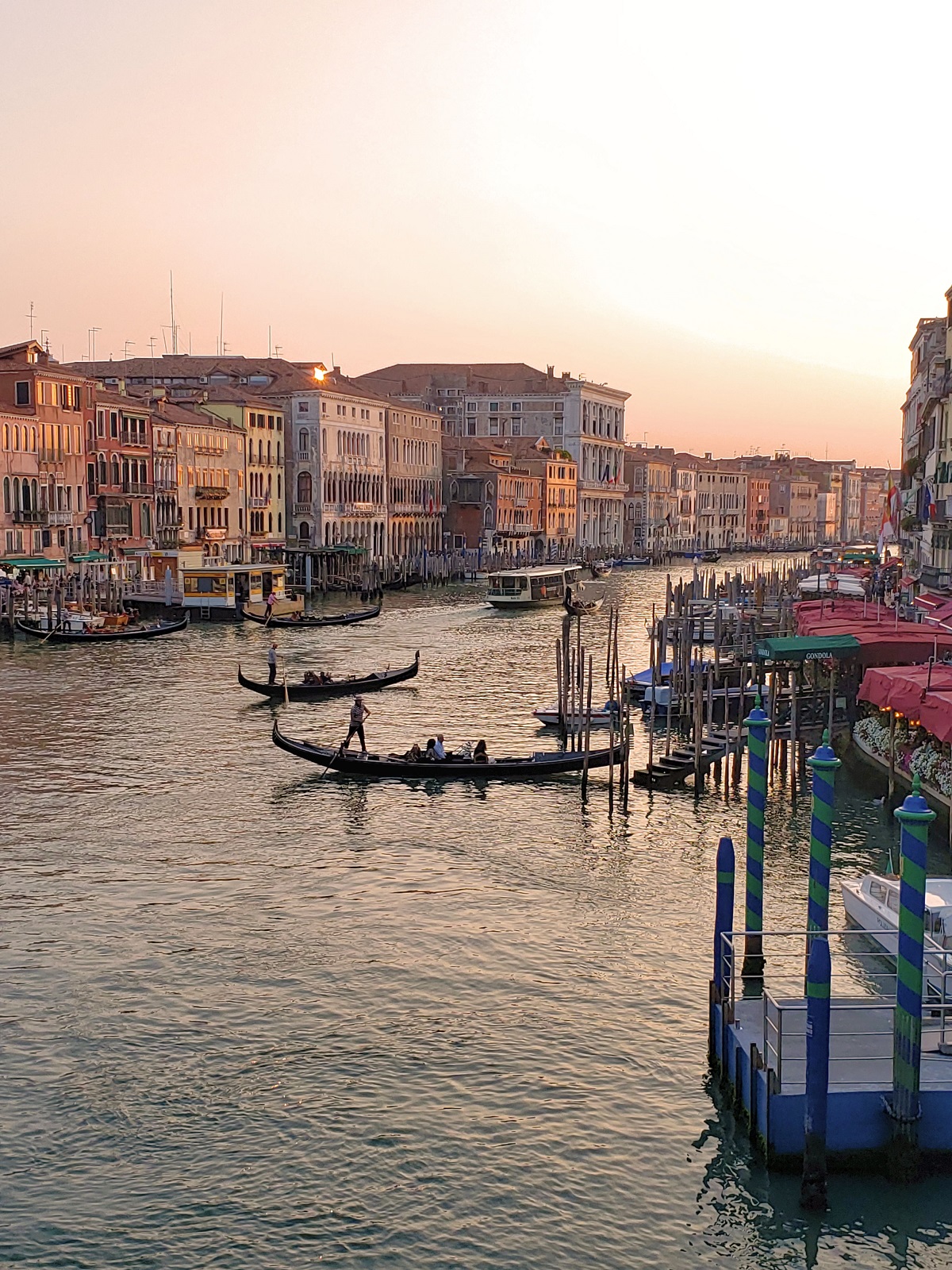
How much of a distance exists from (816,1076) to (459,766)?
38.4 ft

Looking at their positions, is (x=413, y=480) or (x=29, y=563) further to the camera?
(x=413, y=480)

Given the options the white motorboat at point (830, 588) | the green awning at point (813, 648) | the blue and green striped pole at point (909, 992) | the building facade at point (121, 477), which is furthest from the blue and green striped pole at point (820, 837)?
the building facade at point (121, 477)

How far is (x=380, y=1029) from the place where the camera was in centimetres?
1100

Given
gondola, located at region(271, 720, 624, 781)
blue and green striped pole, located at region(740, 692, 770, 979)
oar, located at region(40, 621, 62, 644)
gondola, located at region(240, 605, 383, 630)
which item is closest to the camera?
blue and green striped pole, located at region(740, 692, 770, 979)

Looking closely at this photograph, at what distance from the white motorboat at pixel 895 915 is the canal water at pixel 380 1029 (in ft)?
3.46

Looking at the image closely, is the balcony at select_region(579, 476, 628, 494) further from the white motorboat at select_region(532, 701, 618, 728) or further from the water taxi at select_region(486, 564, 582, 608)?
the white motorboat at select_region(532, 701, 618, 728)

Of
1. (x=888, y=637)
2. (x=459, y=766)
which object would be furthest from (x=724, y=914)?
(x=888, y=637)

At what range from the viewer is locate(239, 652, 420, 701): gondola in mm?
27422

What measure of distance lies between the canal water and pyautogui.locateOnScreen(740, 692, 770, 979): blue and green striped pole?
523 mm

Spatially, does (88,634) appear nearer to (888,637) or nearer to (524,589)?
(524,589)

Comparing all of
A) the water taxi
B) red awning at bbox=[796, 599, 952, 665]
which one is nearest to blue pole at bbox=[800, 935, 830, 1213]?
red awning at bbox=[796, 599, 952, 665]

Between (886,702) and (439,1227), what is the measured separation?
11196 mm

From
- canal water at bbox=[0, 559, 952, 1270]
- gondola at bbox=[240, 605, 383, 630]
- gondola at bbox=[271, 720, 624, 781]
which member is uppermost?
gondola at bbox=[240, 605, 383, 630]

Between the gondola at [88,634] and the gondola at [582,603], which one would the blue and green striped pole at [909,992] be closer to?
the gondola at [88,634]
